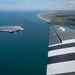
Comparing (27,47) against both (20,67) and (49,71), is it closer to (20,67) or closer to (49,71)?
(20,67)

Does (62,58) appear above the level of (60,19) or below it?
below

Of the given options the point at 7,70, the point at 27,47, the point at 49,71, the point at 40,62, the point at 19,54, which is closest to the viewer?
the point at 49,71

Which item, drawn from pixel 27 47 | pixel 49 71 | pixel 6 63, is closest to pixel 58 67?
pixel 49 71

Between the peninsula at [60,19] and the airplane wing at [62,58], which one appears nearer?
the airplane wing at [62,58]

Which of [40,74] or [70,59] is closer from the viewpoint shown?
[40,74]

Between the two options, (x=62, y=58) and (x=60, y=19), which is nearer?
(x=62, y=58)

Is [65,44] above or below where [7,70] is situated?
Result: above

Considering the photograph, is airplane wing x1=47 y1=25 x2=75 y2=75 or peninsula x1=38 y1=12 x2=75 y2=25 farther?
peninsula x1=38 y1=12 x2=75 y2=25

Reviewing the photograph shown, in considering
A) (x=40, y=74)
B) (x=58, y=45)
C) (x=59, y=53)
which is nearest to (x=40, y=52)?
(x=58, y=45)

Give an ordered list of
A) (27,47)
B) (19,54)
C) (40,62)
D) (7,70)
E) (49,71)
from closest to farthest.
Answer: (49,71) < (7,70) < (40,62) < (19,54) < (27,47)
